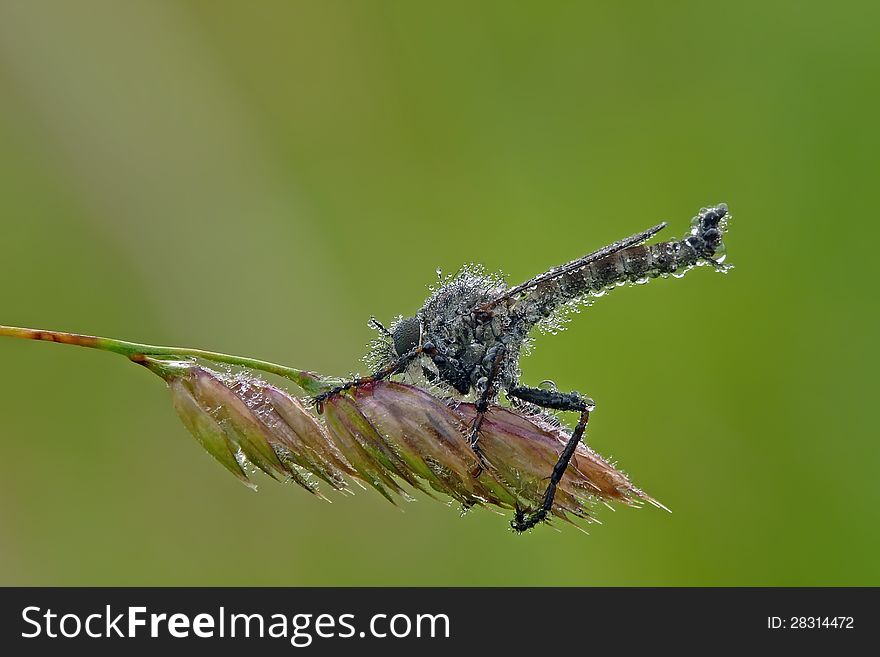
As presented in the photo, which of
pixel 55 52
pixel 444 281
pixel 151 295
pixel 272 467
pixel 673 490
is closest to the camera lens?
pixel 272 467

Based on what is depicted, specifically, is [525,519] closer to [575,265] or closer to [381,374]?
[381,374]

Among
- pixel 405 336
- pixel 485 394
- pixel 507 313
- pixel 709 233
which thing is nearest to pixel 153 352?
pixel 405 336

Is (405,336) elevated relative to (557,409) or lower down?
elevated

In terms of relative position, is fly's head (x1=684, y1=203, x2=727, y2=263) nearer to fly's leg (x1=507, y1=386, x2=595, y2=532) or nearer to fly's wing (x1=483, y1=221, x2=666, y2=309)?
fly's wing (x1=483, y1=221, x2=666, y2=309)

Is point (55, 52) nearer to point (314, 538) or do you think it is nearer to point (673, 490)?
point (314, 538)

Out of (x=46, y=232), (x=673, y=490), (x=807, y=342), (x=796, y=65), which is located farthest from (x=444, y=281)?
(x=796, y=65)

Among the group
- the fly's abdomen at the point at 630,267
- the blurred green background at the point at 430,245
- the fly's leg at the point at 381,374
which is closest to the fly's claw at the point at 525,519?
the fly's leg at the point at 381,374
